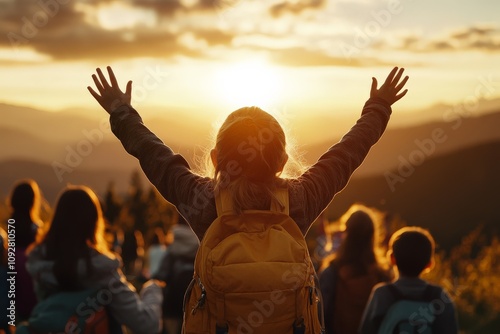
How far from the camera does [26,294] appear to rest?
6.36m

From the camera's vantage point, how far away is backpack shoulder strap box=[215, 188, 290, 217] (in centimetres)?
326

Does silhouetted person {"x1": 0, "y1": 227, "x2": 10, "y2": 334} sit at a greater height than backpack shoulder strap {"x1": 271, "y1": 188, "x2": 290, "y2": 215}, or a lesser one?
lesser

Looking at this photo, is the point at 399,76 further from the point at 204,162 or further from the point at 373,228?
the point at 373,228

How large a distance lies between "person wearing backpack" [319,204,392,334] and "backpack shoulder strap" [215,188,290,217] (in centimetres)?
337

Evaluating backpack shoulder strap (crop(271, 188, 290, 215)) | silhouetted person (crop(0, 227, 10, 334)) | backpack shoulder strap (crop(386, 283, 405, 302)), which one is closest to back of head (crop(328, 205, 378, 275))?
backpack shoulder strap (crop(386, 283, 405, 302))

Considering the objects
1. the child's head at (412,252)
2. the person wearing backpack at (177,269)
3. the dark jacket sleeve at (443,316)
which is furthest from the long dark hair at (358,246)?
the person wearing backpack at (177,269)

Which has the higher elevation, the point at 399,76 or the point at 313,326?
the point at 399,76

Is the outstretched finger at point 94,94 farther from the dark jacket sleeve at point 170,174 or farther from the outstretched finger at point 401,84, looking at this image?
the outstretched finger at point 401,84

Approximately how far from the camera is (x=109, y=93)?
3.76 meters

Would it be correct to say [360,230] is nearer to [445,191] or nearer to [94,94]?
[94,94]

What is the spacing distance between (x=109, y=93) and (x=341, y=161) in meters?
1.08

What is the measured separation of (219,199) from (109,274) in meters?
1.61

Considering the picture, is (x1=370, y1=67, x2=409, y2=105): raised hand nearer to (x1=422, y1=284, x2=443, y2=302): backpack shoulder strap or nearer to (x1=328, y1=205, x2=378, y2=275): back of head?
(x1=422, y1=284, x2=443, y2=302): backpack shoulder strap

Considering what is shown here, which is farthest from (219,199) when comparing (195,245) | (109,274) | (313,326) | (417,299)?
(195,245)
